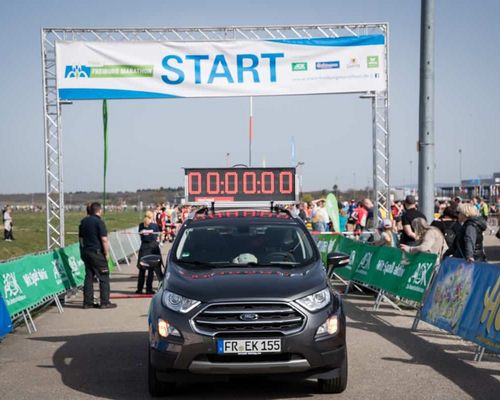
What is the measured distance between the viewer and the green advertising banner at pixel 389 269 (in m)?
12.0

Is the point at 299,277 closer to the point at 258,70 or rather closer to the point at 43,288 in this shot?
the point at 43,288

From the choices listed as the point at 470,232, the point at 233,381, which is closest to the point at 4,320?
the point at 233,381

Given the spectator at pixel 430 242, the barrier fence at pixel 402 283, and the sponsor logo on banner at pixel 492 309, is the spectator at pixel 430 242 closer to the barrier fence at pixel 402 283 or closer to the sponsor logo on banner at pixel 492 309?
the barrier fence at pixel 402 283

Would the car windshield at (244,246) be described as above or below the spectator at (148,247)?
above

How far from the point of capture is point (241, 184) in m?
16.1

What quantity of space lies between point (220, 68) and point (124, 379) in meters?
10.8

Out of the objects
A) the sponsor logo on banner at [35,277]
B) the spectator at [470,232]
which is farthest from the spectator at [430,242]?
the sponsor logo on banner at [35,277]

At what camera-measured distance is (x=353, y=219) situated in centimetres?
3005

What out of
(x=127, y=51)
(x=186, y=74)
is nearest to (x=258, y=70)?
(x=186, y=74)

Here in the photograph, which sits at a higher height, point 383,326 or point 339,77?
point 339,77

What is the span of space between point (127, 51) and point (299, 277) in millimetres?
11592

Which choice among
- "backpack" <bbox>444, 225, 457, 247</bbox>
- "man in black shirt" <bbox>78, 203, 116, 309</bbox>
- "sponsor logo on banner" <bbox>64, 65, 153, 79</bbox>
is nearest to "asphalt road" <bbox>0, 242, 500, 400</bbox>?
"man in black shirt" <bbox>78, 203, 116, 309</bbox>

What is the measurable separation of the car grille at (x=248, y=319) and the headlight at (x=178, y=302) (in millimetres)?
122

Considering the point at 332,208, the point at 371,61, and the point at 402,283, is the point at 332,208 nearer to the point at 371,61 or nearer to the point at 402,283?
the point at 371,61
